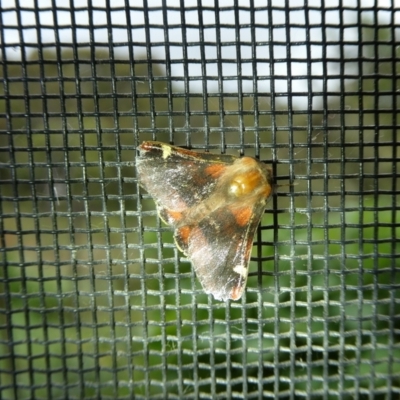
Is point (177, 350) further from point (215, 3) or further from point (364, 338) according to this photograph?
point (215, 3)

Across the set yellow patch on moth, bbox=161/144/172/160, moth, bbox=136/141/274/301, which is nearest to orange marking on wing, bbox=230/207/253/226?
moth, bbox=136/141/274/301

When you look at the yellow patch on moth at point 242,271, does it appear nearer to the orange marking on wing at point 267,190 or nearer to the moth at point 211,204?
the moth at point 211,204

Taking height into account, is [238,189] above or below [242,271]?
above

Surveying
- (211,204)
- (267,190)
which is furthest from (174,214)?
(267,190)

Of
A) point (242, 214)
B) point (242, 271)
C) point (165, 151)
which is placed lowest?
point (242, 271)

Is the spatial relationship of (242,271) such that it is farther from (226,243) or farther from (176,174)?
(176,174)

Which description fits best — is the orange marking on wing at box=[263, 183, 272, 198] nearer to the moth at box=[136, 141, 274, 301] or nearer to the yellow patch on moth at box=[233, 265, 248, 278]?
the moth at box=[136, 141, 274, 301]

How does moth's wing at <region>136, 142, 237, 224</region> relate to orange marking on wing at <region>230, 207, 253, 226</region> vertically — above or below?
above

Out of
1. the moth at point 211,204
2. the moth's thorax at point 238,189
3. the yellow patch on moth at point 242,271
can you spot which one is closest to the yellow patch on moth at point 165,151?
the moth at point 211,204

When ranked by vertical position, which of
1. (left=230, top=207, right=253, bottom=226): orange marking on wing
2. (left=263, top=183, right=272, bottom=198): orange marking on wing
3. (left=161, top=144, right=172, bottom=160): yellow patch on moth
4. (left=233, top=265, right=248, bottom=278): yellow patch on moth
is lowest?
(left=233, top=265, right=248, bottom=278): yellow patch on moth
